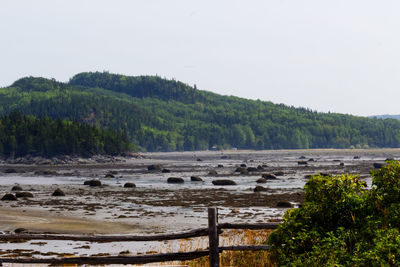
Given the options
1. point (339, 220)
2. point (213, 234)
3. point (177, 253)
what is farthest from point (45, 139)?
point (339, 220)

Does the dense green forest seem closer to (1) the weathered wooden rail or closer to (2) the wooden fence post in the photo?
(1) the weathered wooden rail

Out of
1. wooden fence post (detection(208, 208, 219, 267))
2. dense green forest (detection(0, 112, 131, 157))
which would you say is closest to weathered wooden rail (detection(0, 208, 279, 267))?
wooden fence post (detection(208, 208, 219, 267))

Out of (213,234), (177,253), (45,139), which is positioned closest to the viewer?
(213,234)

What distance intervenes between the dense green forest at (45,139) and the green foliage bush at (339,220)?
12617cm

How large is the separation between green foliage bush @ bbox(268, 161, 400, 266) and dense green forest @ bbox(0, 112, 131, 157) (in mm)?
126168

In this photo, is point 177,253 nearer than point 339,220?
No

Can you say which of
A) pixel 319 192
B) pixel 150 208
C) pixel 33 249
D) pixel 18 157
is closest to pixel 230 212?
pixel 150 208

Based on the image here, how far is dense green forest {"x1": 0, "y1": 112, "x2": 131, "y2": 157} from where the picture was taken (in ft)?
426

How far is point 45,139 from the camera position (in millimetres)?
130125

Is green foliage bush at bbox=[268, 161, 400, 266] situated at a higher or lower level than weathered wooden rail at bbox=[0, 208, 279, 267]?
higher

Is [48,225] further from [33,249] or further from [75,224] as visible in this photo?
[33,249]

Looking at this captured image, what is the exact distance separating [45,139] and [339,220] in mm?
127481

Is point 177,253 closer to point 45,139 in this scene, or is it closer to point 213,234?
point 213,234

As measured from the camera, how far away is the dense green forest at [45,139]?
5113 inches
